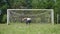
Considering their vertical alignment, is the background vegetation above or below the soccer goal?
above

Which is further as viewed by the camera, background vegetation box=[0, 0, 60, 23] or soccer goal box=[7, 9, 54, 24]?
background vegetation box=[0, 0, 60, 23]

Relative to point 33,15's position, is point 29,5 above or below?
above

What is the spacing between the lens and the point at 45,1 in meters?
14.3

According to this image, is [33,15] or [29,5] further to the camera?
[29,5]

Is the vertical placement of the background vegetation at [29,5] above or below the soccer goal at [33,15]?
above

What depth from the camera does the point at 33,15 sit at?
12336mm

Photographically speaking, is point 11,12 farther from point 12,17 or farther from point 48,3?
point 48,3

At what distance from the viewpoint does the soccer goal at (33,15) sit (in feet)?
38.6

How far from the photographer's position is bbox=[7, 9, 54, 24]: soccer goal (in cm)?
1176

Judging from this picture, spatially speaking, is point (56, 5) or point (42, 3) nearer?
point (56, 5)

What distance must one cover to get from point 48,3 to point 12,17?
4.06 meters

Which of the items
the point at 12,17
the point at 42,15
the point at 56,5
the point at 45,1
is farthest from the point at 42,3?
the point at 12,17

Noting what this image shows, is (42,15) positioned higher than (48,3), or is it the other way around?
(48,3)

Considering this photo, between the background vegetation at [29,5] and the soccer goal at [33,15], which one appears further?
the background vegetation at [29,5]
